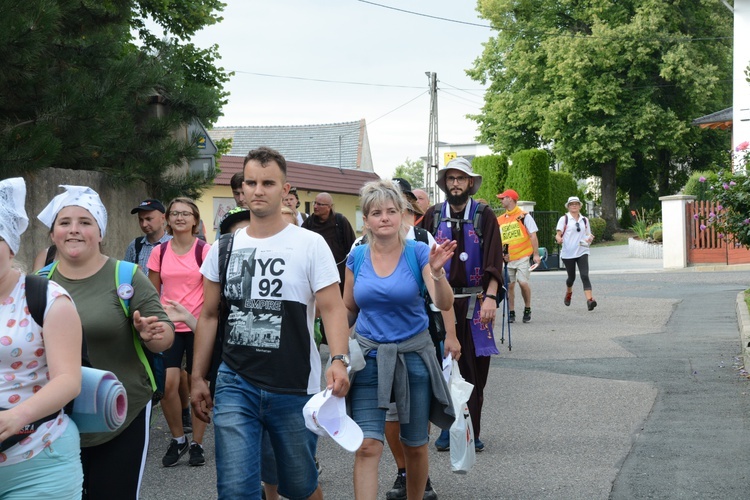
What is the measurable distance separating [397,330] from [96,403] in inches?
83.9

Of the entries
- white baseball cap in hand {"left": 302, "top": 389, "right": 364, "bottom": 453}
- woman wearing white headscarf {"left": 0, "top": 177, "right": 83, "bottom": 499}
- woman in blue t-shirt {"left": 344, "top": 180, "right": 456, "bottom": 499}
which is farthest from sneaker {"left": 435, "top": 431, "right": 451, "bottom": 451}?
woman wearing white headscarf {"left": 0, "top": 177, "right": 83, "bottom": 499}

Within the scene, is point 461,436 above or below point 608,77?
below

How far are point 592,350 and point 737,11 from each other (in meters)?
25.6

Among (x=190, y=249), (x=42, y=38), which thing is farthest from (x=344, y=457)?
(x=42, y=38)

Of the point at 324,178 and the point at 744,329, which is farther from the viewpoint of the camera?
the point at 324,178

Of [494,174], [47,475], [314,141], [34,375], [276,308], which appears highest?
[314,141]

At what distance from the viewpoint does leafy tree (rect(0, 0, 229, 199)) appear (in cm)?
804

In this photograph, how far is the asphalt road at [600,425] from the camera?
626 cm

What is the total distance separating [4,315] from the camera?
3291mm

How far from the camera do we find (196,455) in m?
6.98

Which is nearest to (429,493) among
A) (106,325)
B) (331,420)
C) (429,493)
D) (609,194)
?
(429,493)

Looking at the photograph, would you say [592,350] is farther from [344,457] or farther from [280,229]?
[280,229]

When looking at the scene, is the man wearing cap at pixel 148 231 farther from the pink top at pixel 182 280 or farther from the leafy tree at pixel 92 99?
the leafy tree at pixel 92 99

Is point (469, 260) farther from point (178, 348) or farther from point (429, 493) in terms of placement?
point (178, 348)
